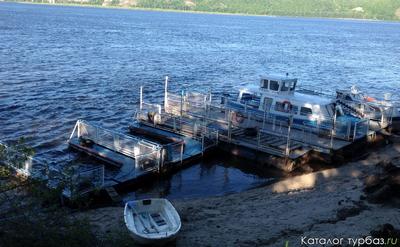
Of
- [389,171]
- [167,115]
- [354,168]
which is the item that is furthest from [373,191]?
[167,115]

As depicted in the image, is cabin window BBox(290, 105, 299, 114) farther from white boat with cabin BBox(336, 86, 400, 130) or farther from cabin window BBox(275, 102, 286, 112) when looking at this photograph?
white boat with cabin BBox(336, 86, 400, 130)

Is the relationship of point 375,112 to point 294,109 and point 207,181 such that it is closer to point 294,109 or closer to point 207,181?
point 294,109

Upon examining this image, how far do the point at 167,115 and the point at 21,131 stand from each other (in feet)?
32.8

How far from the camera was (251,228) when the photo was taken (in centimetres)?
1733

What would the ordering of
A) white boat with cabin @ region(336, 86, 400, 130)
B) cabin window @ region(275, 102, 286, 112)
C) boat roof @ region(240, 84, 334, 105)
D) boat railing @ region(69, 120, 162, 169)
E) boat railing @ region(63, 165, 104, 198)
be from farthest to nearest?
1. white boat with cabin @ region(336, 86, 400, 130)
2. cabin window @ region(275, 102, 286, 112)
3. boat roof @ region(240, 84, 334, 105)
4. boat railing @ region(69, 120, 162, 169)
5. boat railing @ region(63, 165, 104, 198)

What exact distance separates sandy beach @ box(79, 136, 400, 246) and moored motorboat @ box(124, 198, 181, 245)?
0.50 m

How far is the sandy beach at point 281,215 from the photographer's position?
16250 mm

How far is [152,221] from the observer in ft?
56.4

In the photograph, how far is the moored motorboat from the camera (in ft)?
51.3

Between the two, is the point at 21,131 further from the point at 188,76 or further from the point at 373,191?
the point at 188,76

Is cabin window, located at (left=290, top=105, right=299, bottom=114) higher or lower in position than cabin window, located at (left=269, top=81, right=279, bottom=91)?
lower

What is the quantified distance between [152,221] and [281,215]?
5.32 meters

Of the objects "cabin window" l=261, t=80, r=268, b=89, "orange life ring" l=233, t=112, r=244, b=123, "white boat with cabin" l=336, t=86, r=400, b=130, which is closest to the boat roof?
"cabin window" l=261, t=80, r=268, b=89

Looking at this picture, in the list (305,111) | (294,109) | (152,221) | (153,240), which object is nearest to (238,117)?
(294,109)
